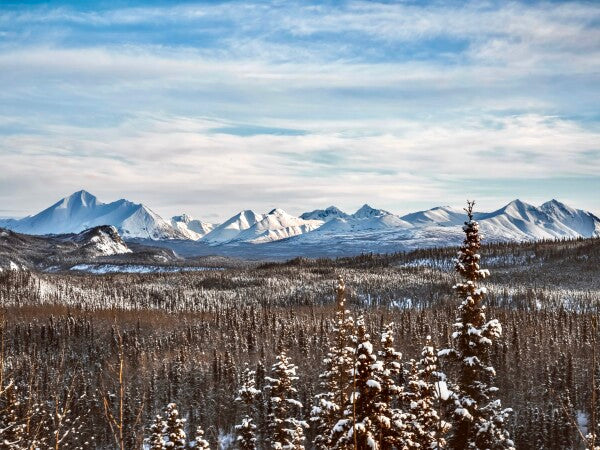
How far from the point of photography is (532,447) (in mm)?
65500

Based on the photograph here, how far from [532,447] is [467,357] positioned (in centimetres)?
4794

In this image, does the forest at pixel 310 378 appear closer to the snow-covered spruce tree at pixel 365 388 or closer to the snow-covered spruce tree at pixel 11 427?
the snow-covered spruce tree at pixel 365 388

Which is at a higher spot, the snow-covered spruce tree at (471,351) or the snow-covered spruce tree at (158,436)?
the snow-covered spruce tree at (471,351)

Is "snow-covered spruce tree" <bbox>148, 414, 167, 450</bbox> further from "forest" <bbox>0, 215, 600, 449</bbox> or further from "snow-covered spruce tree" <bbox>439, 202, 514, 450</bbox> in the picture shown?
"snow-covered spruce tree" <bbox>439, 202, 514, 450</bbox>

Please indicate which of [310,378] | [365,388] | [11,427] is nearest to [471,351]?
[365,388]

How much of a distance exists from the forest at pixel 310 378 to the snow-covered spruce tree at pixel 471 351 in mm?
68

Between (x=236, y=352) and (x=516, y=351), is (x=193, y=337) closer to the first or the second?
(x=236, y=352)

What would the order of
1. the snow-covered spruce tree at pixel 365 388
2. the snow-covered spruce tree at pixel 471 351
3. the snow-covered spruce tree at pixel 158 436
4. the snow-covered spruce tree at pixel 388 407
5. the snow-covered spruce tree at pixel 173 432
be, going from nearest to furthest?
the snow-covered spruce tree at pixel 365 388 → the snow-covered spruce tree at pixel 388 407 → the snow-covered spruce tree at pixel 471 351 → the snow-covered spruce tree at pixel 173 432 → the snow-covered spruce tree at pixel 158 436

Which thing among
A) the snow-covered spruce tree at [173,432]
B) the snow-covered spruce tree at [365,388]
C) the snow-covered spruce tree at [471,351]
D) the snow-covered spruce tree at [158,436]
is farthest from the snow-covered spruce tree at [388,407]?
the snow-covered spruce tree at [158,436]

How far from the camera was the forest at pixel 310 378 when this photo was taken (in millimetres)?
24125

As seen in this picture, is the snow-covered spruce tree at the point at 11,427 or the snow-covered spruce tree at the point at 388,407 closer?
the snow-covered spruce tree at the point at 11,427

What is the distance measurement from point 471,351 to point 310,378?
217 feet

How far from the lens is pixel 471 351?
1050 inches

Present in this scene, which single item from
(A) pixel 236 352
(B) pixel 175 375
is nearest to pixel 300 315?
(A) pixel 236 352
